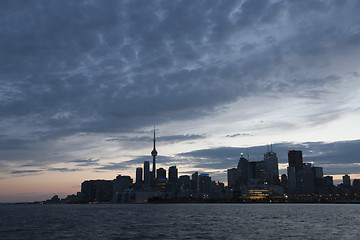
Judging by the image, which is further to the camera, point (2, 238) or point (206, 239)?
point (2, 238)

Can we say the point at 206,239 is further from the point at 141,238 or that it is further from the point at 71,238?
the point at 71,238

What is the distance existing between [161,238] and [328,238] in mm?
36488

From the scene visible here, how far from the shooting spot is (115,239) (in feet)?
220

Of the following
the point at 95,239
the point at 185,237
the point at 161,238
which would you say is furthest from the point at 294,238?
the point at 95,239

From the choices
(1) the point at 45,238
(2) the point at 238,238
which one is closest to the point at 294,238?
(2) the point at 238,238

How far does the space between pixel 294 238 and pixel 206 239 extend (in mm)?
19125

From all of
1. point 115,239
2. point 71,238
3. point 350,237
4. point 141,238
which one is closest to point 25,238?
point 71,238

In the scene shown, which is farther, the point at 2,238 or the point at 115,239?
the point at 2,238

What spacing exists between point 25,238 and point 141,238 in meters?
27.0

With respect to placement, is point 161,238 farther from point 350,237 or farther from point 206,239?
point 350,237

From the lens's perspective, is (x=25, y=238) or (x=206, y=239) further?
(x=25, y=238)

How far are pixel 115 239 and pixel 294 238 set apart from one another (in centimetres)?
3858

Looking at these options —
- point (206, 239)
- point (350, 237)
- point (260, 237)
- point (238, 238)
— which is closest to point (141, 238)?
point (206, 239)

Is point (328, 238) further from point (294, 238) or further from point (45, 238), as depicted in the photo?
point (45, 238)
